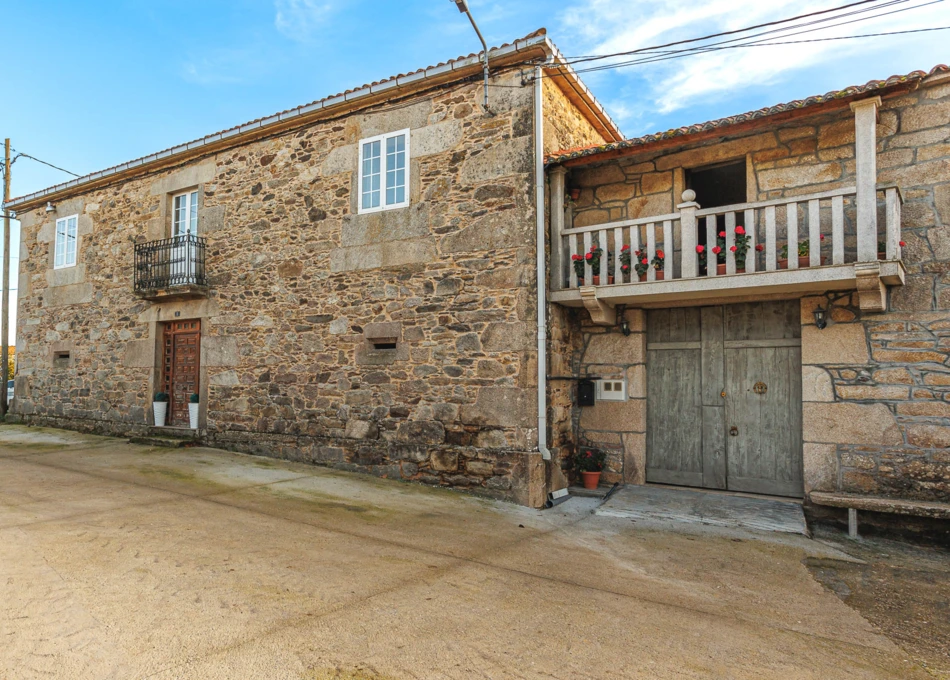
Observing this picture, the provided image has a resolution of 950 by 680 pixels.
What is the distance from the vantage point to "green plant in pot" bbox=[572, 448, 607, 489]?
23.0 ft

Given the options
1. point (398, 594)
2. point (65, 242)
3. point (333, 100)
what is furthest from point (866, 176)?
point (65, 242)

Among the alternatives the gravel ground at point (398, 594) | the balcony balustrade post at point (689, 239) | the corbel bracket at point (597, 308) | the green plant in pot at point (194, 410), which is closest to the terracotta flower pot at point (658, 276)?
the balcony balustrade post at point (689, 239)

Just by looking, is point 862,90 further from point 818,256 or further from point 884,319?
point 884,319

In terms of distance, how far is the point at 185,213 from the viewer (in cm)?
987

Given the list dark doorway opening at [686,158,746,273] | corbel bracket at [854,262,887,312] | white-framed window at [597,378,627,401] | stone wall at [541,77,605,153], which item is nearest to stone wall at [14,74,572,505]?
stone wall at [541,77,605,153]

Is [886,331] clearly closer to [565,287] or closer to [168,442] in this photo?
[565,287]

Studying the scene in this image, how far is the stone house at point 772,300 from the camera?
546 centimetres

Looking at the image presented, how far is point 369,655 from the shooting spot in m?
2.95

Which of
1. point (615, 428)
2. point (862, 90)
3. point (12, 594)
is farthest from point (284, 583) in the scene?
point (862, 90)

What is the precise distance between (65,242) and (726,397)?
1204cm

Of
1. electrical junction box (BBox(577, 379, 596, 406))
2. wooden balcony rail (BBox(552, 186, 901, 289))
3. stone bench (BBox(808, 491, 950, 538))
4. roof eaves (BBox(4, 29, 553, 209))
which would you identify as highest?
roof eaves (BBox(4, 29, 553, 209))

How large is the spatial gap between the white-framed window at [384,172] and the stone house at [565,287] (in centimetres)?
3

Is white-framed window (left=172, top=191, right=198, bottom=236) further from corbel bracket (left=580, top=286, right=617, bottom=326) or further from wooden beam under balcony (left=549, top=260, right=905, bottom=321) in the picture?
corbel bracket (left=580, top=286, right=617, bottom=326)

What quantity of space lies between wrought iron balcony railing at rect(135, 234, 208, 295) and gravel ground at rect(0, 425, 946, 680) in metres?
3.91
